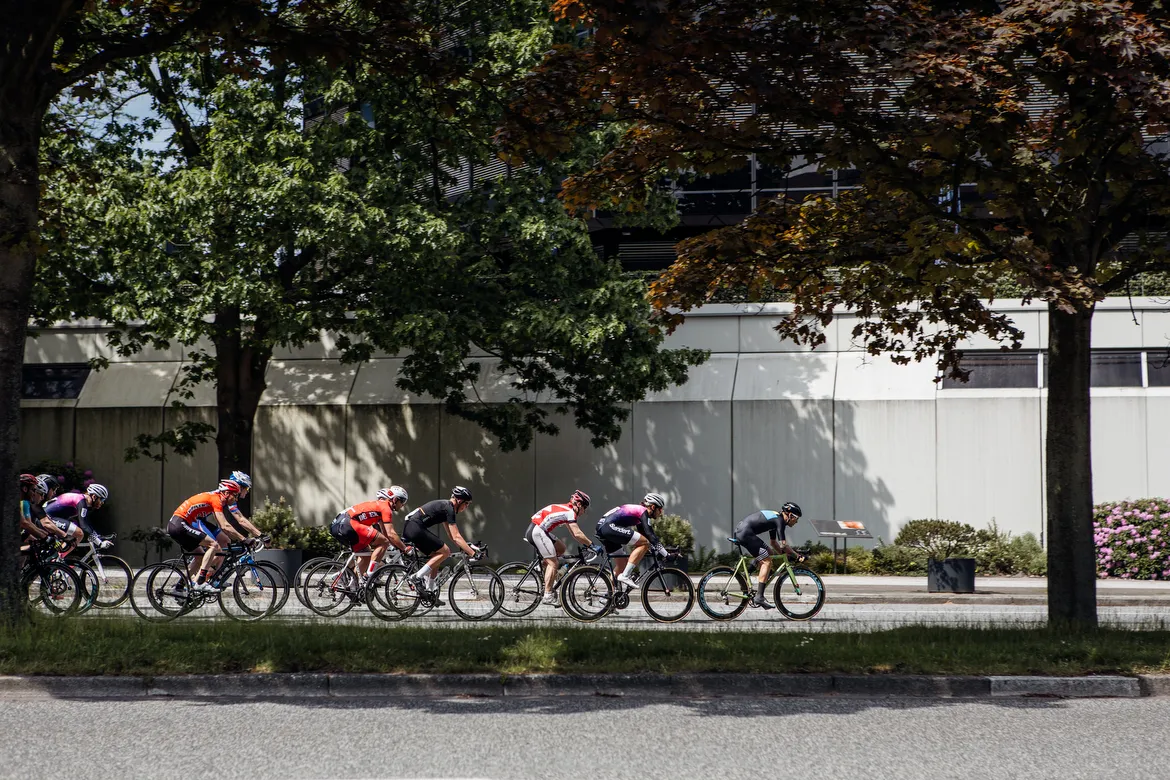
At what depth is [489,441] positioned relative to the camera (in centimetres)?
2561

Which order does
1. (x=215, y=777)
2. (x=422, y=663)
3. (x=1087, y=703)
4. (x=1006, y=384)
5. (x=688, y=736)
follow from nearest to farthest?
(x=215, y=777) < (x=688, y=736) < (x=1087, y=703) < (x=422, y=663) < (x=1006, y=384)

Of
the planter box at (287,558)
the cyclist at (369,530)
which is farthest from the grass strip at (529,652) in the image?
the planter box at (287,558)

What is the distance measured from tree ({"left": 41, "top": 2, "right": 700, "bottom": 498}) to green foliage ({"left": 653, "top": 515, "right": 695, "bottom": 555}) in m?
2.20

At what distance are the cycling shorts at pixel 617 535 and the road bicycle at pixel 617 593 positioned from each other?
1.41 feet

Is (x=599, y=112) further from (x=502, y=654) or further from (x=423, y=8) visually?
(x=423, y=8)

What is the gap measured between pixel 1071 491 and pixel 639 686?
4673 millimetres

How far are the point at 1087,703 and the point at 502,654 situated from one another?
431 centimetres

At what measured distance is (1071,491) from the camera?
37.3 ft

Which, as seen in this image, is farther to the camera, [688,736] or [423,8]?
[423,8]

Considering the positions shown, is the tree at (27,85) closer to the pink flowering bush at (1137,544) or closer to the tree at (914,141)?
the tree at (914,141)

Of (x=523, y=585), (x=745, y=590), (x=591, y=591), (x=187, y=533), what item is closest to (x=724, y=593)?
(x=745, y=590)

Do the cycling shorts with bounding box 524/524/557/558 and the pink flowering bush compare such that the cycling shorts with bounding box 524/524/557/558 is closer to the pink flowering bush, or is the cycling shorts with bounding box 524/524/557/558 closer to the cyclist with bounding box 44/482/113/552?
the cyclist with bounding box 44/482/113/552

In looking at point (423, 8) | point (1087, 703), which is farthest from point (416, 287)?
point (1087, 703)

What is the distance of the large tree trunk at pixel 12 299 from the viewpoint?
10305mm
